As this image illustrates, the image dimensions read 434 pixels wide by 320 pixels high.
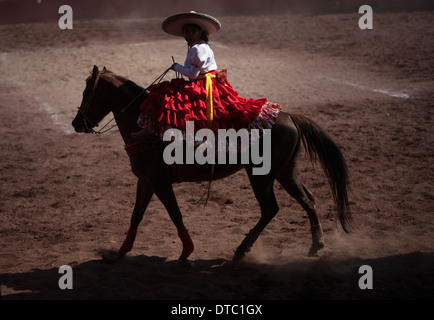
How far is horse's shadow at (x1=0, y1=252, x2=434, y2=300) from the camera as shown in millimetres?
4648

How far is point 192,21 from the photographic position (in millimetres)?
5219

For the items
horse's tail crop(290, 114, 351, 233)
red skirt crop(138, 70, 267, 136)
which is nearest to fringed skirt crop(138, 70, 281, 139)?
red skirt crop(138, 70, 267, 136)

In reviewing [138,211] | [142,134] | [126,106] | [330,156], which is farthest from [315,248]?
[126,106]

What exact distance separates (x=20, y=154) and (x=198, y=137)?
203 inches

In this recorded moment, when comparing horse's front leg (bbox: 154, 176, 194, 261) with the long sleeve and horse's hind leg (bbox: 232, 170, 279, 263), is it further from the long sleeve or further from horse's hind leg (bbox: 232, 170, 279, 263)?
the long sleeve

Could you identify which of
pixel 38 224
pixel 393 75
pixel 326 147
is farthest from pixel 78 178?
pixel 393 75

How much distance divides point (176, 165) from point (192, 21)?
1511mm

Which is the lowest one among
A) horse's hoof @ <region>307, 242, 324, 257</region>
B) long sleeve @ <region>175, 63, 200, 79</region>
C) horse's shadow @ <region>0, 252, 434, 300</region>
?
horse's shadow @ <region>0, 252, 434, 300</region>

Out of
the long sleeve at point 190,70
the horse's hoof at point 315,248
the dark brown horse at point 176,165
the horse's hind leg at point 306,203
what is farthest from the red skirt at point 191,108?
the horse's hoof at point 315,248

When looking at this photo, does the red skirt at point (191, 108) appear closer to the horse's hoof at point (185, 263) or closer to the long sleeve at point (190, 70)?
the long sleeve at point (190, 70)

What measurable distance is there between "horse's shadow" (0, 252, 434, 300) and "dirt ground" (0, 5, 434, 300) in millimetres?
19

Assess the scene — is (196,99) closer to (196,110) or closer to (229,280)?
(196,110)

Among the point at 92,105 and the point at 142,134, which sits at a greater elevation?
the point at 92,105

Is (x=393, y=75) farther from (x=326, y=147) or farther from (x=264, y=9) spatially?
Answer: (x=264, y=9)
